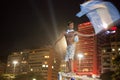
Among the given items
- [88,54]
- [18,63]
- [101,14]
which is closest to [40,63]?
[18,63]

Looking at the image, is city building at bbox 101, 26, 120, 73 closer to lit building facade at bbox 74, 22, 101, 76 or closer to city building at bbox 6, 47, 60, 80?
lit building facade at bbox 74, 22, 101, 76

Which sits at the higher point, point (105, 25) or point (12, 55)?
point (12, 55)

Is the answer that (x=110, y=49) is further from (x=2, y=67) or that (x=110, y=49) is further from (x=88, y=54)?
(x=2, y=67)

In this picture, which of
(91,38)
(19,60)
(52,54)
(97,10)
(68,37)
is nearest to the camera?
(97,10)

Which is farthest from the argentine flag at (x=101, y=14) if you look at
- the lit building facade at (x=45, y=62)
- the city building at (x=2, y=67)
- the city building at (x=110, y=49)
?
the city building at (x=2, y=67)

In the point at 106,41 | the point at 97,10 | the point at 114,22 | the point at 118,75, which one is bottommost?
the point at 118,75

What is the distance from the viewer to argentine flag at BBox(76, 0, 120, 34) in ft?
77.2

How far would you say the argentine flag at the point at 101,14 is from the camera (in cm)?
2352

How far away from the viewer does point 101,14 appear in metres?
24.9

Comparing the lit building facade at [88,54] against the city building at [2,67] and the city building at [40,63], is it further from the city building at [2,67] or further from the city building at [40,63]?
the city building at [2,67]

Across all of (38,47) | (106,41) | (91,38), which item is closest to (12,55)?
(38,47)

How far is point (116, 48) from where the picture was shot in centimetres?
9619

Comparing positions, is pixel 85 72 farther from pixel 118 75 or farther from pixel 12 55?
pixel 118 75

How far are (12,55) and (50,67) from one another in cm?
3303
